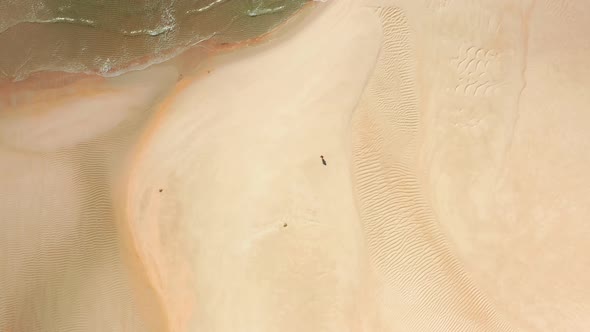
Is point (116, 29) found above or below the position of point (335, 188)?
above

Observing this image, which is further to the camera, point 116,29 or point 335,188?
point 116,29

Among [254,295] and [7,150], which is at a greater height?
[7,150]

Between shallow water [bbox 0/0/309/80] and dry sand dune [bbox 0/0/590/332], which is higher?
shallow water [bbox 0/0/309/80]

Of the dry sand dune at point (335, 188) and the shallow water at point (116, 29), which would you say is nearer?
the dry sand dune at point (335, 188)

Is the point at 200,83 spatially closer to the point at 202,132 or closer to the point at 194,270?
the point at 202,132

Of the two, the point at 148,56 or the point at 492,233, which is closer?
the point at 492,233

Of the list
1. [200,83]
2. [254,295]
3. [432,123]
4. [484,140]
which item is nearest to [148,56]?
[200,83]

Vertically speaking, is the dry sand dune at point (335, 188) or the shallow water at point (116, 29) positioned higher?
the shallow water at point (116, 29)

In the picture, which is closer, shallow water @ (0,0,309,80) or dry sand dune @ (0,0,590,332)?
dry sand dune @ (0,0,590,332)
